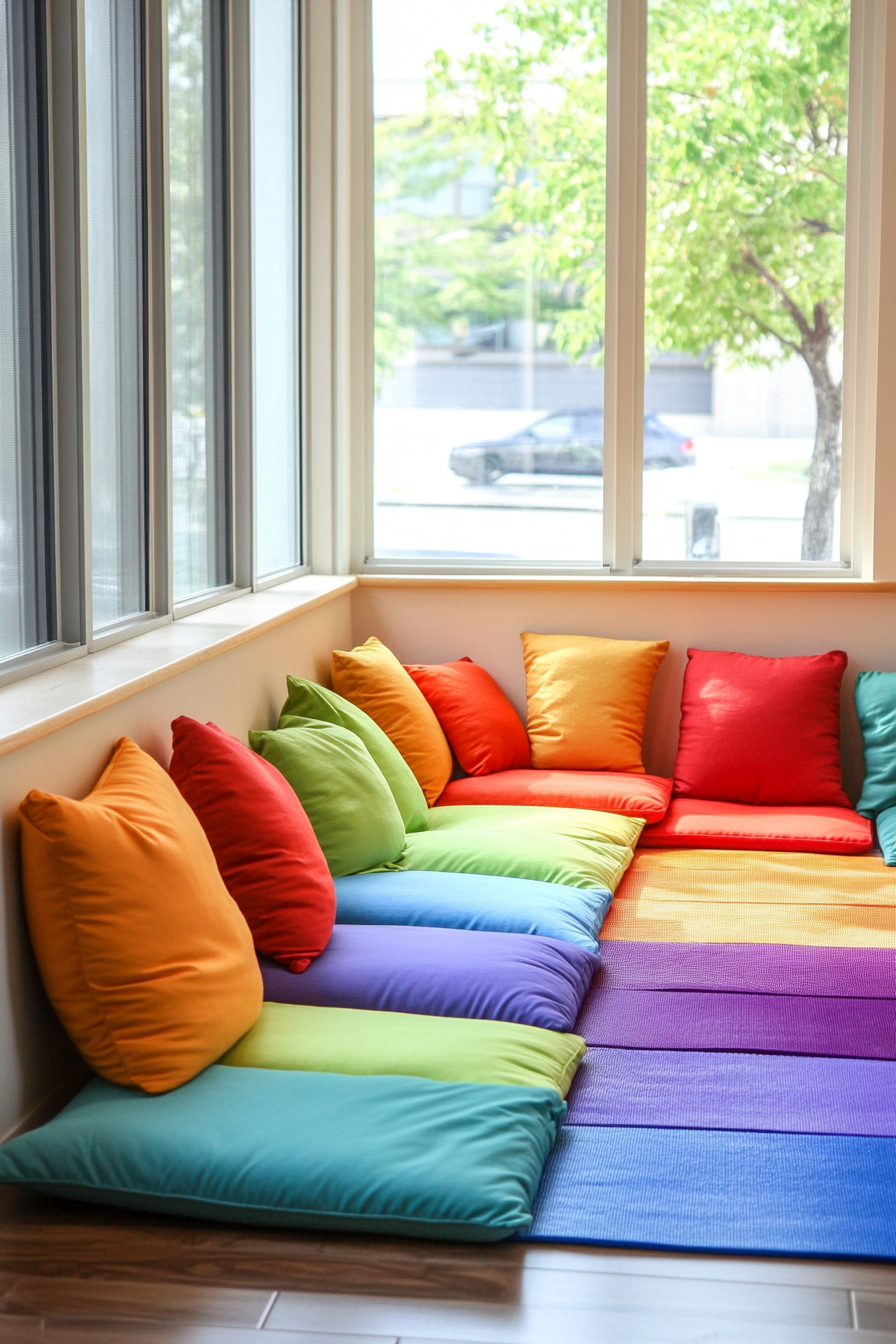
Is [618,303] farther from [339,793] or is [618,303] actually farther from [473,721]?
[339,793]

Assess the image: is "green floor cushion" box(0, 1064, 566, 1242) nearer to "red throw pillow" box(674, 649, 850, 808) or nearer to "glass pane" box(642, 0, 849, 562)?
"red throw pillow" box(674, 649, 850, 808)

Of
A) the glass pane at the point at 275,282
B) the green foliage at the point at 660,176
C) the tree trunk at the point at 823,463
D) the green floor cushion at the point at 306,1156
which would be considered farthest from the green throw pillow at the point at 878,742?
the green floor cushion at the point at 306,1156

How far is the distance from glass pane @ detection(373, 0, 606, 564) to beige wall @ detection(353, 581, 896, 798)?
222 mm

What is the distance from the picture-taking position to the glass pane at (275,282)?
144 inches

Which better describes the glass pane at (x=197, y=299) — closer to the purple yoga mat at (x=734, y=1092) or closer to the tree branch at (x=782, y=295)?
the purple yoga mat at (x=734, y=1092)

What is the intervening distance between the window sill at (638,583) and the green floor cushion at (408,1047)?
2120 millimetres

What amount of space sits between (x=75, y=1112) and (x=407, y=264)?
3.13 meters

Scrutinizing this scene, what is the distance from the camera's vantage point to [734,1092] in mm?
2230

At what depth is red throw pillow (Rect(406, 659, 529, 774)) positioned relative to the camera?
3.99 meters

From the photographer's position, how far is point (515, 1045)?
2227 millimetres

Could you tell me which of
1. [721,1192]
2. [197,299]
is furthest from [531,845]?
[197,299]

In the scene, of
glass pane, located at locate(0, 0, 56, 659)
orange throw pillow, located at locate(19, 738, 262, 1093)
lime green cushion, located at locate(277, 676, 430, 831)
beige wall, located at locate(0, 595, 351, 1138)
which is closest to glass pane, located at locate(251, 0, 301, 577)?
lime green cushion, located at locate(277, 676, 430, 831)

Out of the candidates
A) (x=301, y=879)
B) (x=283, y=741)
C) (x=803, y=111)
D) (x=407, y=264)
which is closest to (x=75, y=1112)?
(x=301, y=879)

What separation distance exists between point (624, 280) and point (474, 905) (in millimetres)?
2294
